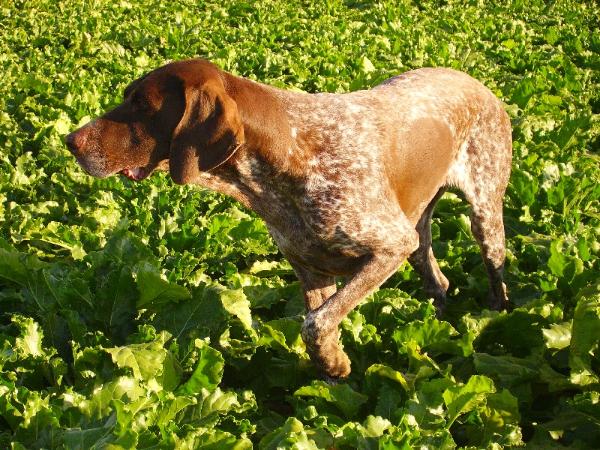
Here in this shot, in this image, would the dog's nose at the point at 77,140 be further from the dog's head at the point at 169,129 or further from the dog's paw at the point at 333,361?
the dog's paw at the point at 333,361

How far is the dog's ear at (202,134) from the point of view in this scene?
3.85m

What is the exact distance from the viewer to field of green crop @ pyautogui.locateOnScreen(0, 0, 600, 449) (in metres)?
3.75

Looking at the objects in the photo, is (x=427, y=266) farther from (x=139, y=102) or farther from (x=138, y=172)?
(x=139, y=102)

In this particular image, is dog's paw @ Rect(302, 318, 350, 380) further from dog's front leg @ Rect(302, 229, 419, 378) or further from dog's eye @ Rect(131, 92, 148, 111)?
dog's eye @ Rect(131, 92, 148, 111)

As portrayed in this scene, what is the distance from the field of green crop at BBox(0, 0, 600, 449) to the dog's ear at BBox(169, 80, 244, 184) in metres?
0.92

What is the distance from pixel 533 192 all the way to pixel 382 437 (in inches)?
152

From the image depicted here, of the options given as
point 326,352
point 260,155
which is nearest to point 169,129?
point 260,155

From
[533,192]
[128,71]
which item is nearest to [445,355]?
[533,192]

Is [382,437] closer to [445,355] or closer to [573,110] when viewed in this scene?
[445,355]

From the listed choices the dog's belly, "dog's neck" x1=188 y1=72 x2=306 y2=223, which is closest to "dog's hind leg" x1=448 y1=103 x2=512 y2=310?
the dog's belly

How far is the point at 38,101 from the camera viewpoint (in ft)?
30.5

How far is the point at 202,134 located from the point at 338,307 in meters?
1.15

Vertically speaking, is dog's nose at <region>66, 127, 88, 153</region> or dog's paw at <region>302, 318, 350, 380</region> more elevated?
dog's nose at <region>66, 127, 88, 153</region>

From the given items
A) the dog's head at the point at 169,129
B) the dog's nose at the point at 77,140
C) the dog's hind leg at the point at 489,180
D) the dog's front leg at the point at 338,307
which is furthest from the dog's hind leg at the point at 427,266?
the dog's nose at the point at 77,140
